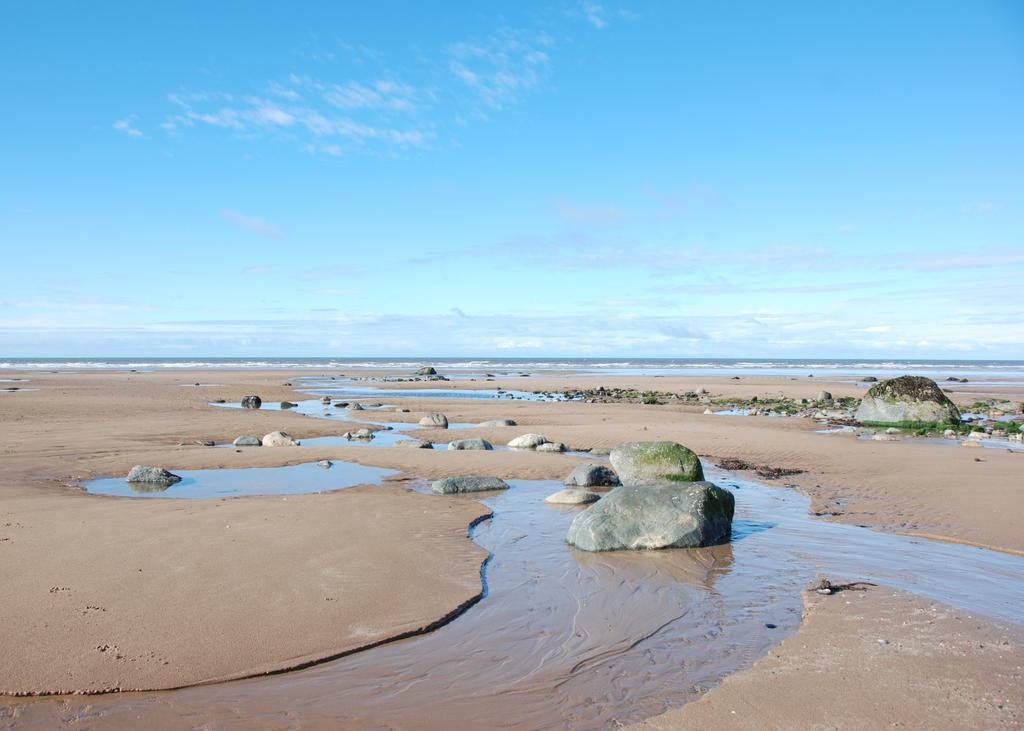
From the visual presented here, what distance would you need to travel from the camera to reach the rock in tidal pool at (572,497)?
1253 centimetres

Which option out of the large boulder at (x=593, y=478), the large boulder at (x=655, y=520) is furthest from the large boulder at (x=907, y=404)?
the large boulder at (x=655, y=520)

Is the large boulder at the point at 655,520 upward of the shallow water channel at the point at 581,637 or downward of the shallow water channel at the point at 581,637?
upward

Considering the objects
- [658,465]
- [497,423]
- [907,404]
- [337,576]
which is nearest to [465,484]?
[658,465]

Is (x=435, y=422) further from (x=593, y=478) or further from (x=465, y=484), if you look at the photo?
(x=593, y=478)

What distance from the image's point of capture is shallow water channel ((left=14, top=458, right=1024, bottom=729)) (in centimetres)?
509

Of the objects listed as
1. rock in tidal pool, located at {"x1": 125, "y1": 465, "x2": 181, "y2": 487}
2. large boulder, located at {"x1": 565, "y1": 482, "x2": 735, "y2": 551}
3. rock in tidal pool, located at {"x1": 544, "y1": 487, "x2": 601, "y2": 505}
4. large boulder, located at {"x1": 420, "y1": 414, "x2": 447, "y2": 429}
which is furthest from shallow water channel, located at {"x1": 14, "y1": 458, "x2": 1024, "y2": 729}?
large boulder, located at {"x1": 420, "y1": 414, "x2": 447, "y2": 429}

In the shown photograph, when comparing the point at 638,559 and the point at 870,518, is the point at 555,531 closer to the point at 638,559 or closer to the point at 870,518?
the point at 638,559

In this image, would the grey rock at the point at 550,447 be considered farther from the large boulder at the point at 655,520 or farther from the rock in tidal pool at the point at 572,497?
the large boulder at the point at 655,520

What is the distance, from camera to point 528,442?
19438 millimetres

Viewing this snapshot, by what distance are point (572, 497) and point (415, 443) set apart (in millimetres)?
8507

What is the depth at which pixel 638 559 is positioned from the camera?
9.15 m

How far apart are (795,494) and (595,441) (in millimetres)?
7699

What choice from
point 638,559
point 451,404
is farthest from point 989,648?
point 451,404

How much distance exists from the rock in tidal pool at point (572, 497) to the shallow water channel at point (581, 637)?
5.27 ft
